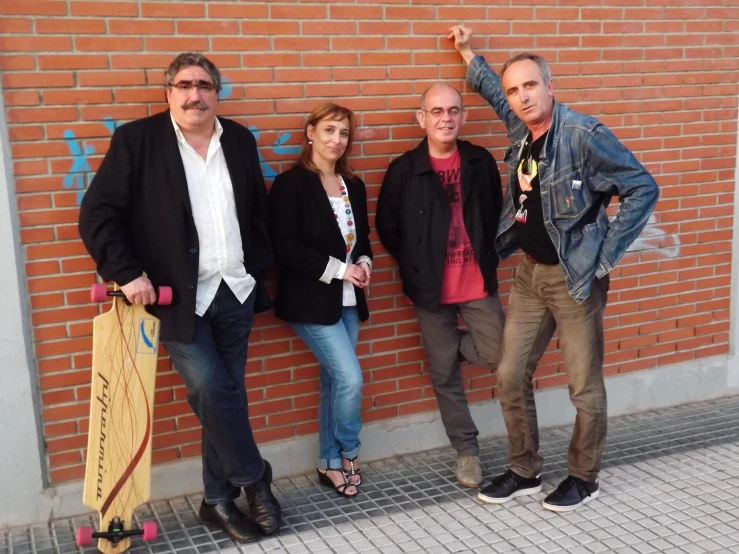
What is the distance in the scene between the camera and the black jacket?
13.6 feet

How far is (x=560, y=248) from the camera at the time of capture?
12.2 feet

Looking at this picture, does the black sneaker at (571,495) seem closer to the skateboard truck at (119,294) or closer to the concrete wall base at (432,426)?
the concrete wall base at (432,426)

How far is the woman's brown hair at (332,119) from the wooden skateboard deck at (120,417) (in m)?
1.12

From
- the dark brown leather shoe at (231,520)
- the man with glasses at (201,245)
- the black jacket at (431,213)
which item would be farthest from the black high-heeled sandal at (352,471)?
the black jacket at (431,213)

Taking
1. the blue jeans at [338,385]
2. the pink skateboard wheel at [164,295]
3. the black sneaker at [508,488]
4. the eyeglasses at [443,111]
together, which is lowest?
the black sneaker at [508,488]

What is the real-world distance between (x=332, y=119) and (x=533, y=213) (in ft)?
3.55

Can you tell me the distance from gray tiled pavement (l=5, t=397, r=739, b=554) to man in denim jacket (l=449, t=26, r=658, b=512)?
0.20 metres

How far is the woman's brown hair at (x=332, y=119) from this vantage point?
3.90 meters

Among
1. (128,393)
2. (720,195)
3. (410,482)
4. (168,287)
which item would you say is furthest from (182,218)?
(720,195)

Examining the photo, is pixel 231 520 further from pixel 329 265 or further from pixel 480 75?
pixel 480 75

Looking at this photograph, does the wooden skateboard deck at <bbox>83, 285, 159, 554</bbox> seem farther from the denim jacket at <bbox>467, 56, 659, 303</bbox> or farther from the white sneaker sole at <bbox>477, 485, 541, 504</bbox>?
the denim jacket at <bbox>467, 56, 659, 303</bbox>

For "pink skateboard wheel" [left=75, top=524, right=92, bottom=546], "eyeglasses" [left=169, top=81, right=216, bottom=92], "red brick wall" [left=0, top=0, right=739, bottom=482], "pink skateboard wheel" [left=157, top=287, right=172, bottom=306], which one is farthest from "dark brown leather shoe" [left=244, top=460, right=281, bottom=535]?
"eyeglasses" [left=169, top=81, right=216, bottom=92]

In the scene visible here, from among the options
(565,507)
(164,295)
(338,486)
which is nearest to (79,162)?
(164,295)

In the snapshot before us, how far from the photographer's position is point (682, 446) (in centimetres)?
470
